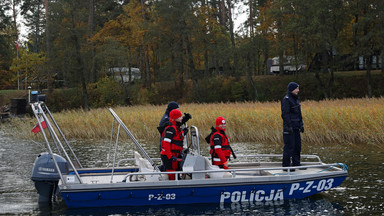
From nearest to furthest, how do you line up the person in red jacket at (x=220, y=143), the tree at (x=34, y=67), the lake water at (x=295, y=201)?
the lake water at (x=295, y=201) → the person in red jacket at (x=220, y=143) → the tree at (x=34, y=67)

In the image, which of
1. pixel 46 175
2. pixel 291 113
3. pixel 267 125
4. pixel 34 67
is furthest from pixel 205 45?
pixel 46 175

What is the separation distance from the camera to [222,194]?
1098cm

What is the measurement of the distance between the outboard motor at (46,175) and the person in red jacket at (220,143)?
371 centimetres

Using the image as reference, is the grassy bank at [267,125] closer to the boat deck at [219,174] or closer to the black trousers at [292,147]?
the boat deck at [219,174]

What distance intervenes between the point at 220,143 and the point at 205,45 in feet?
117

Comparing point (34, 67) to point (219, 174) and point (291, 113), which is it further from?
point (219, 174)

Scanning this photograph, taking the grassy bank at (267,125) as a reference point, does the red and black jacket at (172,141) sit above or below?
above

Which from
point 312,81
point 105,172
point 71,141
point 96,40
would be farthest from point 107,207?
point 96,40

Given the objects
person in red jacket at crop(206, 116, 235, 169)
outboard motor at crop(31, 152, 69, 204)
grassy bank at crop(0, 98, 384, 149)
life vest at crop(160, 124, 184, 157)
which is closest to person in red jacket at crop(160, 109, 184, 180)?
life vest at crop(160, 124, 184, 157)

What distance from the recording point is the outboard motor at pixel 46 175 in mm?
10859

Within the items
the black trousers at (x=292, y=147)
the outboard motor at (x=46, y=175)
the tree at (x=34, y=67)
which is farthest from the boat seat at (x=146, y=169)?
the tree at (x=34, y=67)

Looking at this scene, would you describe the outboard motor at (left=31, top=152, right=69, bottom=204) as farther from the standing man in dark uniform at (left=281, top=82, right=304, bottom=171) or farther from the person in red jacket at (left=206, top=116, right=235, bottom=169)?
the standing man in dark uniform at (left=281, top=82, right=304, bottom=171)

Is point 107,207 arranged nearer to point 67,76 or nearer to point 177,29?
point 177,29

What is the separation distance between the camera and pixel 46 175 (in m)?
10.9
